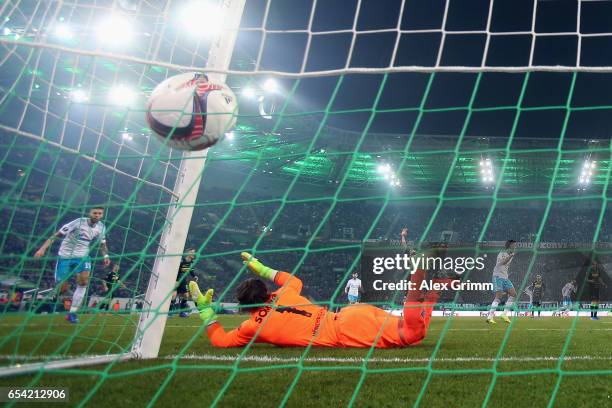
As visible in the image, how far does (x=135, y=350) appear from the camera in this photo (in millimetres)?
3234

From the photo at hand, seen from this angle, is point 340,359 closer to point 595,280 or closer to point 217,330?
point 217,330

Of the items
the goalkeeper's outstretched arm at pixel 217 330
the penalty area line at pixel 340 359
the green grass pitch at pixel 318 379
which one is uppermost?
the goalkeeper's outstretched arm at pixel 217 330

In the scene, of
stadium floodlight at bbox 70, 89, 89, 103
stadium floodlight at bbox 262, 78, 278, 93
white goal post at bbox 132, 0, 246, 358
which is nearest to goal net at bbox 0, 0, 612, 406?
white goal post at bbox 132, 0, 246, 358

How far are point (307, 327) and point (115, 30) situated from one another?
3.01m

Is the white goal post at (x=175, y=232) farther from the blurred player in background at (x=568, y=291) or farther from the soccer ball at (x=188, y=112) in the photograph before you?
the blurred player in background at (x=568, y=291)

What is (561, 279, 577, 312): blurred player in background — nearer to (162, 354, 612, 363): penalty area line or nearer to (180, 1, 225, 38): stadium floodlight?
(162, 354, 612, 363): penalty area line

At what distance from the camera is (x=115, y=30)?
167 inches

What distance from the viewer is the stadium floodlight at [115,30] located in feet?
12.8

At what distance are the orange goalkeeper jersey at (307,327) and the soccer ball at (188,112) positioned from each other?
1.53 meters

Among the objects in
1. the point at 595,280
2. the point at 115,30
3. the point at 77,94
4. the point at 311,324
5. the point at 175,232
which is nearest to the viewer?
the point at 175,232

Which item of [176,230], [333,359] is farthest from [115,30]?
[333,359]

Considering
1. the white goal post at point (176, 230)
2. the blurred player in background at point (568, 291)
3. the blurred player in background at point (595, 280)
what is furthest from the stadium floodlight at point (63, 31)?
the blurred player in background at point (568, 291)

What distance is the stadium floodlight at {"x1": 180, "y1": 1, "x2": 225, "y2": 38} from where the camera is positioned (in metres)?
3.44

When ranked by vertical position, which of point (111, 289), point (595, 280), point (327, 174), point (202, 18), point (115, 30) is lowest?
point (111, 289)
